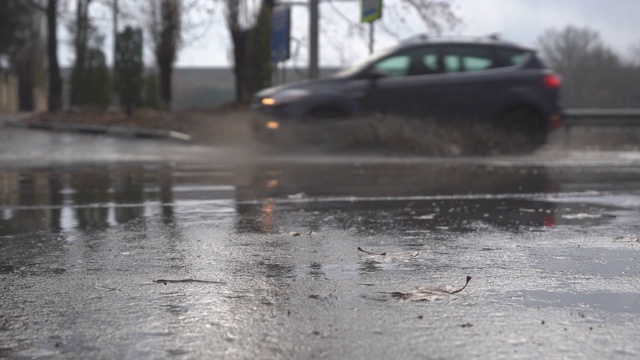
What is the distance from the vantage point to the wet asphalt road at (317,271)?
8.95 feet

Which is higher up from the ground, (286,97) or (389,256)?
(286,97)

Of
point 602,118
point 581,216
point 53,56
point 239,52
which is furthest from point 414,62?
point 53,56

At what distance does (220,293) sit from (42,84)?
68.5m

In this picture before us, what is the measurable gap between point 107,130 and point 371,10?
6.92 m

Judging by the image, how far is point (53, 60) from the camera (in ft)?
92.8

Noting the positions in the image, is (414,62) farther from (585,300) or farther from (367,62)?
(585,300)

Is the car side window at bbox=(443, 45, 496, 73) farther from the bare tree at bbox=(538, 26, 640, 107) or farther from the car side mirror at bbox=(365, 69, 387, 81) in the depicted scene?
the bare tree at bbox=(538, 26, 640, 107)

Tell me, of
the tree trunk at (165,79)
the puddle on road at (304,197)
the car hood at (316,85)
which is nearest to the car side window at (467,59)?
the car hood at (316,85)

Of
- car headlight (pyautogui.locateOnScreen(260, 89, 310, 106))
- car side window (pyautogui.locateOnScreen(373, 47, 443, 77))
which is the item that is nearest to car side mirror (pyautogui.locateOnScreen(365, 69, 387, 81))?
car side window (pyautogui.locateOnScreen(373, 47, 443, 77))

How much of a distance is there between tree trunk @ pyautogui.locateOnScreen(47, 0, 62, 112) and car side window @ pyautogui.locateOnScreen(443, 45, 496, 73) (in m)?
17.8

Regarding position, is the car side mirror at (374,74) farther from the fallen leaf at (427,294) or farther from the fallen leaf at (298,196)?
the fallen leaf at (427,294)

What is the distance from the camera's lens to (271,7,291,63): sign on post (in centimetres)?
1934

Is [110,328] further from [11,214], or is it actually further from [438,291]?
[11,214]

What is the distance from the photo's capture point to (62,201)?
6.78m
